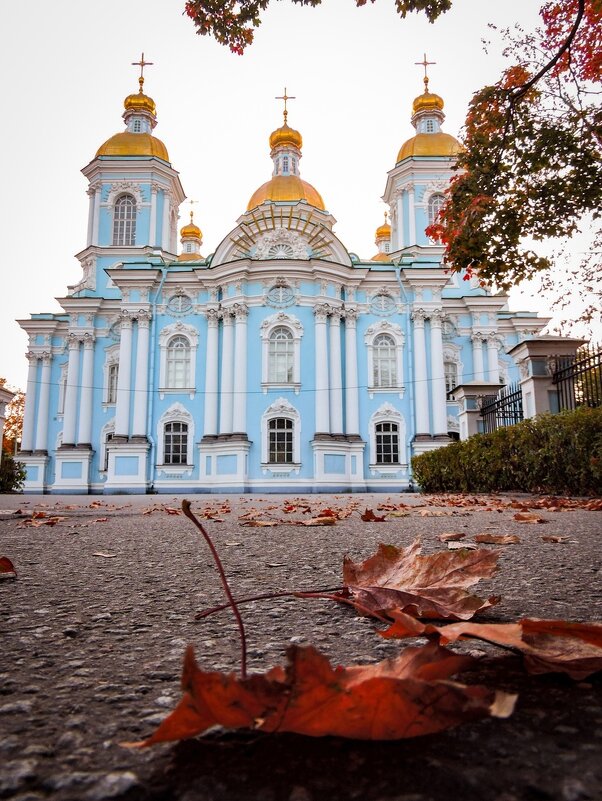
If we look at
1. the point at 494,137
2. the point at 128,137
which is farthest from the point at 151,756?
the point at 128,137

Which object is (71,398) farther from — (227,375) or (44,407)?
(227,375)

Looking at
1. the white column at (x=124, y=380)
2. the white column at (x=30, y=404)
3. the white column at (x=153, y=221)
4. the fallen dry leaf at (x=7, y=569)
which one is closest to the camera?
the fallen dry leaf at (x=7, y=569)

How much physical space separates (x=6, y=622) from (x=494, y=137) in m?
5.79

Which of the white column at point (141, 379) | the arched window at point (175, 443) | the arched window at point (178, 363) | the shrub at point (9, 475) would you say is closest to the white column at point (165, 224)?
the white column at point (141, 379)

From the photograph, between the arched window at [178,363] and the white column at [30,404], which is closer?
the arched window at [178,363]

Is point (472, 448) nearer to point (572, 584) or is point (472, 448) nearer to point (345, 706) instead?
point (572, 584)

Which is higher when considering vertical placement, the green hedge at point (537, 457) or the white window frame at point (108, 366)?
the white window frame at point (108, 366)

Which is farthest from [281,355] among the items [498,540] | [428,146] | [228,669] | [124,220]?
[228,669]

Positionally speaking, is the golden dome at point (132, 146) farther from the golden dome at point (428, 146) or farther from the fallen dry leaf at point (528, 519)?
the fallen dry leaf at point (528, 519)

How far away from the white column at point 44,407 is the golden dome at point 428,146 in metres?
19.4

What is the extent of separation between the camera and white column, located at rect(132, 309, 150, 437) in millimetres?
23188

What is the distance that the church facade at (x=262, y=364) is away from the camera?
887 inches

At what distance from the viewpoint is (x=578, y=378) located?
364 inches

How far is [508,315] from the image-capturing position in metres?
28.9
